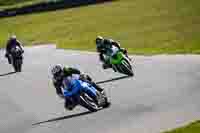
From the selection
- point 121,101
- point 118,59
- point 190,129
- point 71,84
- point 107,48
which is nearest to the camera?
point 190,129

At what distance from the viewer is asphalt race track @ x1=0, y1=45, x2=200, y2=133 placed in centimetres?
1855

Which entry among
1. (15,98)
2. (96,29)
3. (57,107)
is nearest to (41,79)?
(15,98)

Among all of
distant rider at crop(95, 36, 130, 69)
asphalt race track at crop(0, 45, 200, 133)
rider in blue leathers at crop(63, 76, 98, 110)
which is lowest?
asphalt race track at crop(0, 45, 200, 133)

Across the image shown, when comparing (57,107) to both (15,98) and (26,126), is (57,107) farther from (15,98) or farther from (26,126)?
(15,98)

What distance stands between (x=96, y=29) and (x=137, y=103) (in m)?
28.3

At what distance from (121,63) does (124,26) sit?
21658mm

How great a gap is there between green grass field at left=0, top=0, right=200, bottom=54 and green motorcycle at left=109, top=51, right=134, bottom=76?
5.21 meters

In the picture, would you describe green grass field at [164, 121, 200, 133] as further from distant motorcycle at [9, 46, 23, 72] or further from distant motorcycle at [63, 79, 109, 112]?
distant motorcycle at [9, 46, 23, 72]

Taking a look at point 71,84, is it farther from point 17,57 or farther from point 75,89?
point 17,57

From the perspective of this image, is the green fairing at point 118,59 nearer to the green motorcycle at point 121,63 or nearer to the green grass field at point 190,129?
the green motorcycle at point 121,63

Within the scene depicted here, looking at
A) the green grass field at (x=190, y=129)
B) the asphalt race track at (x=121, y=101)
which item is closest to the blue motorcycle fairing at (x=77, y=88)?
the asphalt race track at (x=121, y=101)

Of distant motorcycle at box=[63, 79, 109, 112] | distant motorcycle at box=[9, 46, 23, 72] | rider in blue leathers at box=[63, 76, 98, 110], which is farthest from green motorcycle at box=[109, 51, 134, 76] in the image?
distant motorcycle at box=[9, 46, 23, 72]

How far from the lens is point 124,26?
47188mm

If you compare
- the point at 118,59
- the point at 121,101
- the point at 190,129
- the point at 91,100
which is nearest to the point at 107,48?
the point at 118,59
